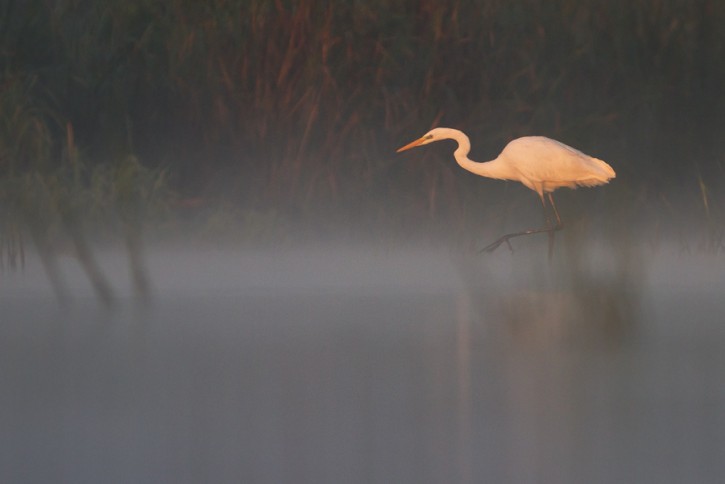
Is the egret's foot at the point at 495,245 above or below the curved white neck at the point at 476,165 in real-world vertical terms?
below

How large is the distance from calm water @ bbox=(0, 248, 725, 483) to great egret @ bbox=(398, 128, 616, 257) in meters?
0.46

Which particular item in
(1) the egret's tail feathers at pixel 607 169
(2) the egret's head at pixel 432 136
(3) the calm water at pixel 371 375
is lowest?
(3) the calm water at pixel 371 375

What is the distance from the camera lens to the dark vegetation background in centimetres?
631

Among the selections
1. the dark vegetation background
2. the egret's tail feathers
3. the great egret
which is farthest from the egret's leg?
the egret's tail feathers

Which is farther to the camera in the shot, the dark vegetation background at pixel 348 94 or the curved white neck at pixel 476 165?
the dark vegetation background at pixel 348 94

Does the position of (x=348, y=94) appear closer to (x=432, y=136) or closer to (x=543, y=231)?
(x=432, y=136)

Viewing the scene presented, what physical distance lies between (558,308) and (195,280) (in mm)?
1448

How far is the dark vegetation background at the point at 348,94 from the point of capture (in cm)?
631

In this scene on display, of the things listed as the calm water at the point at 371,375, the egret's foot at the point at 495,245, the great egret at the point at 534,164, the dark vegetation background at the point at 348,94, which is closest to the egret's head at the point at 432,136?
the great egret at the point at 534,164

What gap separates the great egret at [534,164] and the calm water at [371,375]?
46 centimetres

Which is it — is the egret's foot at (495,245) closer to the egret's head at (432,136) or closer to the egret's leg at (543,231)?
the egret's leg at (543,231)

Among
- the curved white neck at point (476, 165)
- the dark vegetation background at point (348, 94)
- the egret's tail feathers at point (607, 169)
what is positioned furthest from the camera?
the dark vegetation background at point (348, 94)

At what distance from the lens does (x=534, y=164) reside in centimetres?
604

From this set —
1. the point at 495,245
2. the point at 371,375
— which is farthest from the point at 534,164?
the point at 371,375
